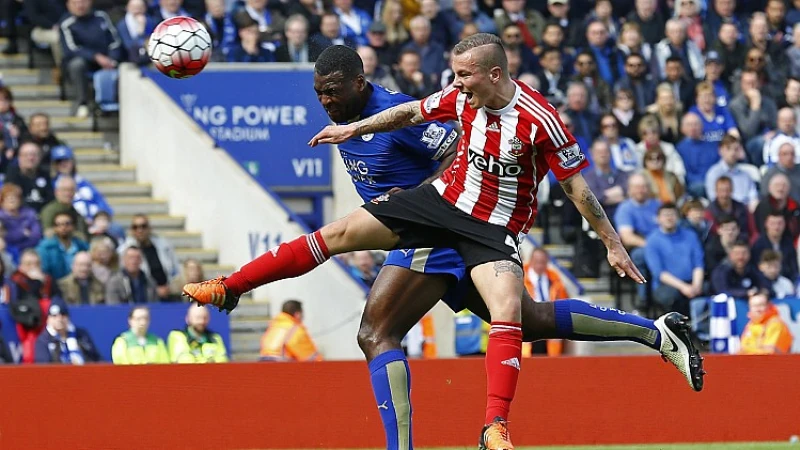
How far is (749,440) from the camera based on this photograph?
10969 mm

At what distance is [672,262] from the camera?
1529cm

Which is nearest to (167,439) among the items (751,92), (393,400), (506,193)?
(393,400)

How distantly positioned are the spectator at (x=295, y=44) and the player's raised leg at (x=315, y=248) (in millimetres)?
8190

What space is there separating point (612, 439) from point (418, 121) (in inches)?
135

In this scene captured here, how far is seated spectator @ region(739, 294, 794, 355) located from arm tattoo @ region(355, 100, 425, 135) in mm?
6230

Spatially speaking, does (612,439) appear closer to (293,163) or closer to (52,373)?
(52,373)

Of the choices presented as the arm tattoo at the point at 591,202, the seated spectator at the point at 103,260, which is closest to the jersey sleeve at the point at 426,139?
the arm tattoo at the point at 591,202

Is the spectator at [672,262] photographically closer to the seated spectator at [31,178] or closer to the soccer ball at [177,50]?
the seated spectator at [31,178]

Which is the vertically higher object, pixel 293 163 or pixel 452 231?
pixel 293 163

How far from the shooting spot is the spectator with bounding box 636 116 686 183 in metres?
16.4

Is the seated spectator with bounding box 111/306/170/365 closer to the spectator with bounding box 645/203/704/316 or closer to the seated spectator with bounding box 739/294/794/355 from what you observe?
the spectator with bounding box 645/203/704/316

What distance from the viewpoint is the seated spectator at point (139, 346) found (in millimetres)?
13031

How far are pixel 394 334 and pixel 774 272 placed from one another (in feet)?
24.8

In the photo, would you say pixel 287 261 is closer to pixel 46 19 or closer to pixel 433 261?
pixel 433 261
